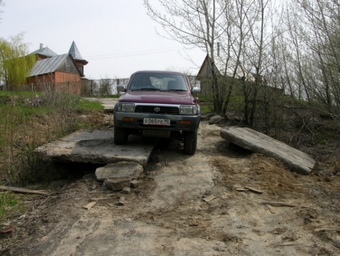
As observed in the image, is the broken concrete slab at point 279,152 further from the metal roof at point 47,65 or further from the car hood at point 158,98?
the metal roof at point 47,65

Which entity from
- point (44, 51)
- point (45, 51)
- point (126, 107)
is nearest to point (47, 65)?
point (44, 51)

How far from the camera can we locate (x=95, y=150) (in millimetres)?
6156

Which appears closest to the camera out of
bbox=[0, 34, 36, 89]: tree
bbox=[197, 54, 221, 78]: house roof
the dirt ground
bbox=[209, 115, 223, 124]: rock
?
the dirt ground

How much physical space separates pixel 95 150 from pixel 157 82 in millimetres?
2302

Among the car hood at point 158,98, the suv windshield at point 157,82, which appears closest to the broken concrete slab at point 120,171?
the car hood at point 158,98

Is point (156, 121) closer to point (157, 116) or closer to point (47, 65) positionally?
point (157, 116)

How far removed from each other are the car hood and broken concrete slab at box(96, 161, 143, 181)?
140 cm

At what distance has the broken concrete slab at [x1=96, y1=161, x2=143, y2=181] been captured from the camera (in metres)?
5.25

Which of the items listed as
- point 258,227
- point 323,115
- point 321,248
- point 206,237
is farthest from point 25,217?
point 323,115

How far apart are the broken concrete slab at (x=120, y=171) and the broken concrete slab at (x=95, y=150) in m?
0.16

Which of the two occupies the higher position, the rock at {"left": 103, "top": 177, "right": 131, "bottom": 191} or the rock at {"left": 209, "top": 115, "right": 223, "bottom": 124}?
the rock at {"left": 209, "top": 115, "right": 223, "bottom": 124}

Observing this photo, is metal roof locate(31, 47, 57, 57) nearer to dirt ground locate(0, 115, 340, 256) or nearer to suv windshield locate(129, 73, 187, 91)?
suv windshield locate(129, 73, 187, 91)

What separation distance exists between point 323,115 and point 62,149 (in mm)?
7944

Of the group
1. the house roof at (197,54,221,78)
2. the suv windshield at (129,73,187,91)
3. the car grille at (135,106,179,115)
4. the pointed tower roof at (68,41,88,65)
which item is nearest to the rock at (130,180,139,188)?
the car grille at (135,106,179,115)
